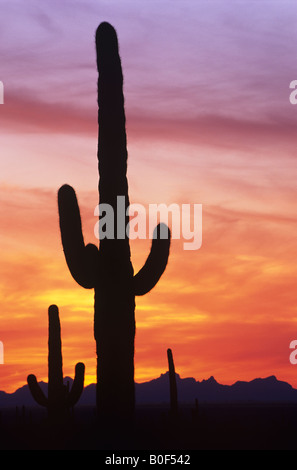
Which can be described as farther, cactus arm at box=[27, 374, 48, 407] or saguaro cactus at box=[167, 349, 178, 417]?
saguaro cactus at box=[167, 349, 178, 417]

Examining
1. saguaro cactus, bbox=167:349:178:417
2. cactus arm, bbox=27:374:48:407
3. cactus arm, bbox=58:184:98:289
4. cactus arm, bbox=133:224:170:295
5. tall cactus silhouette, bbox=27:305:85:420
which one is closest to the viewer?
cactus arm, bbox=58:184:98:289

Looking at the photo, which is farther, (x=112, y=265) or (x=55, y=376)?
(x=55, y=376)

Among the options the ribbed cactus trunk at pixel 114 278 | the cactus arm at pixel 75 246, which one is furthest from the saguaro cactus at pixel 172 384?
the cactus arm at pixel 75 246

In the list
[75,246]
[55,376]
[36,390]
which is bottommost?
[36,390]

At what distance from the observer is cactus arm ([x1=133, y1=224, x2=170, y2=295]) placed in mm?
14419

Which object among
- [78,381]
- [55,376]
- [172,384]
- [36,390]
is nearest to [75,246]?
[78,381]

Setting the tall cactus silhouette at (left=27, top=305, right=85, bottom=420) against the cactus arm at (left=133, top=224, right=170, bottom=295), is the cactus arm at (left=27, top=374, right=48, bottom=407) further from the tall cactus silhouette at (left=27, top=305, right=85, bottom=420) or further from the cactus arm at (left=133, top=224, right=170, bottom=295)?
the cactus arm at (left=133, top=224, right=170, bottom=295)

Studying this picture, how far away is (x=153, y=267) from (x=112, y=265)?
0.76 meters

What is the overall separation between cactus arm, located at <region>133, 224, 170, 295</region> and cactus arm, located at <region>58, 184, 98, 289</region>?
83cm

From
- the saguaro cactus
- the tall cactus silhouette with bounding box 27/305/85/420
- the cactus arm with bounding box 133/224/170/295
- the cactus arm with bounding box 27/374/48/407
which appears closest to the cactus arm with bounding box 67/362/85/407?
the tall cactus silhouette with bounding box 27/305/85/420

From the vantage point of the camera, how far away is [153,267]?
14469 millimetres

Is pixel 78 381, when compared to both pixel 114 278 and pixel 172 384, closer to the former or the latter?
pixel 114 278

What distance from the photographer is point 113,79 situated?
48.9ft

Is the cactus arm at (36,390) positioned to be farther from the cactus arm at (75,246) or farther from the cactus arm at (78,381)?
the cactus arm at (75,246)
